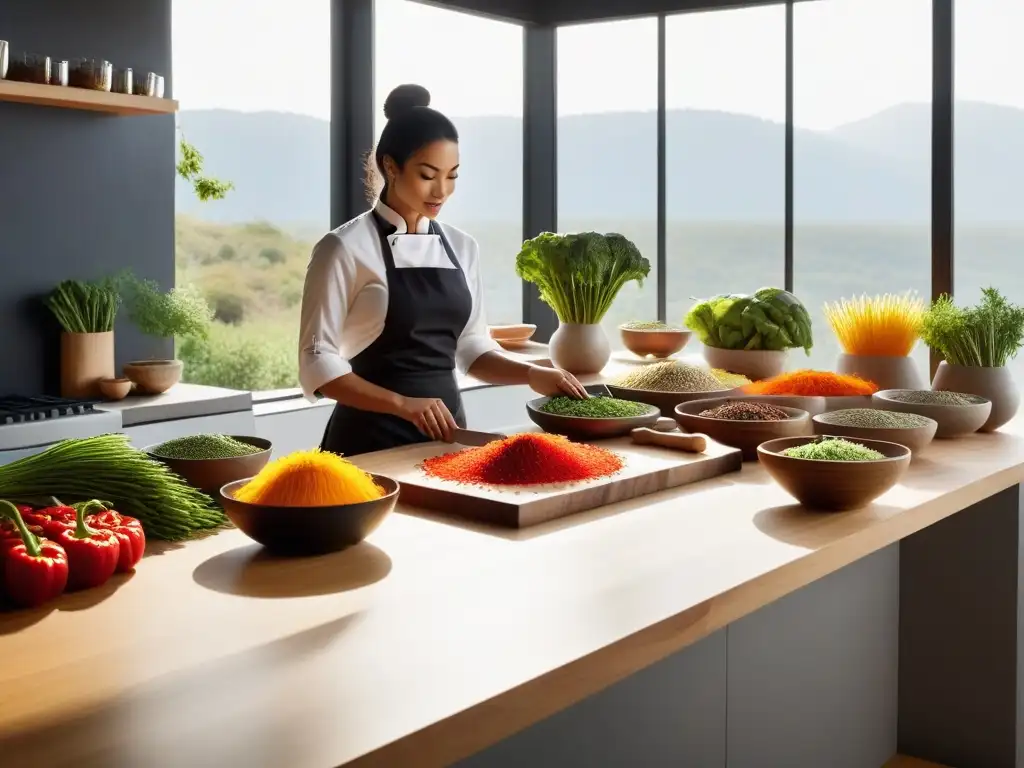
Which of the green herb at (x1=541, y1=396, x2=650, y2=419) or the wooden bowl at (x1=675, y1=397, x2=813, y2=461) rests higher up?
the green herb at (x1=541, y1=396, x2=650, y2=419)

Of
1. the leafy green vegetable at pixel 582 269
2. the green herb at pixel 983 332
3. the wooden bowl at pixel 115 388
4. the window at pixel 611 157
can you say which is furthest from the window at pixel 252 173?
the green herb at pixel 983 332

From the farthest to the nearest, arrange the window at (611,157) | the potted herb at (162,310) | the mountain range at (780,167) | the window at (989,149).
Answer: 1. the mountain range at (780,167)
2. the window at (611,157)
3. the window at (989,149)
4. the potted herb at (162,310)

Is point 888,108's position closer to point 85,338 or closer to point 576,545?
point 85,338

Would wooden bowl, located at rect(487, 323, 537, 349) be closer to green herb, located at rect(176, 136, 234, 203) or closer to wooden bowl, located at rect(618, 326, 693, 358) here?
wooden bowl, located at rect(618, 326, 693, 358)

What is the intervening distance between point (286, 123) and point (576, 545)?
1194 centimetres

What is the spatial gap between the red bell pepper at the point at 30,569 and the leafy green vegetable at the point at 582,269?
9.04 ft

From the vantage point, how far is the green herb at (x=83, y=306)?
4031mm

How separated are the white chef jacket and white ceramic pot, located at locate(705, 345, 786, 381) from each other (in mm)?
883

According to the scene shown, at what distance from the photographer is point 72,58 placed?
404cm

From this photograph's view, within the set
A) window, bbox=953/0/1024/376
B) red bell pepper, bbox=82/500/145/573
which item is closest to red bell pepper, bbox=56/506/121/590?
red bell pepper, bbox=82/500/145/573

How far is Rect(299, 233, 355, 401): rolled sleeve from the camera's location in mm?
2832

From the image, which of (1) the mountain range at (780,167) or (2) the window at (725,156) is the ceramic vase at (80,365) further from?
(1) the mountain range at (780,167)

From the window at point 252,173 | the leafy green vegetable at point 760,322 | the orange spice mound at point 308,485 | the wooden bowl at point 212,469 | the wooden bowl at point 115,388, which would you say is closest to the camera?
the orange spice mound at point 308,485

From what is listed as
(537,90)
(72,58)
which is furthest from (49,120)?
(537,90)
